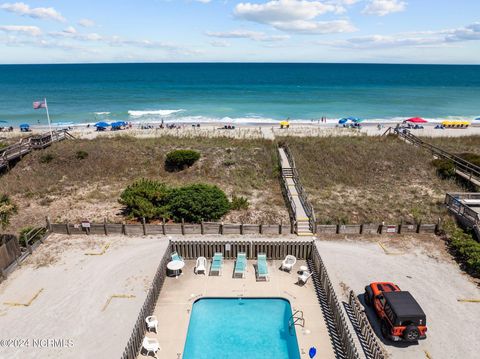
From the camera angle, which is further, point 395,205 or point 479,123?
point 479,123

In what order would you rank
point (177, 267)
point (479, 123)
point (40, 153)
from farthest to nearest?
point (479, 123) < point (40, 153) < point (177, 267)

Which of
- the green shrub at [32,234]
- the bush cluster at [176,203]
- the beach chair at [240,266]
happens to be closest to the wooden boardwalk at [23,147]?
the green shrub at [32,234]

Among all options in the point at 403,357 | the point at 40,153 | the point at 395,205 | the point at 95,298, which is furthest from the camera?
the point at 40,153

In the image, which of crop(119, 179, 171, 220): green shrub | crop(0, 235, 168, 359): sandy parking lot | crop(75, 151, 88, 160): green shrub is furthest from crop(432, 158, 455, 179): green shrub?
crop(75, 151, 88, 160): green shrub

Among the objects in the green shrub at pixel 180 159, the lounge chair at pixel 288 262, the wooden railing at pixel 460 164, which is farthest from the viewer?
the green shrub at pixel 180 159

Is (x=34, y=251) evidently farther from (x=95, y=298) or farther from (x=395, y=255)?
(x=395, y=255)

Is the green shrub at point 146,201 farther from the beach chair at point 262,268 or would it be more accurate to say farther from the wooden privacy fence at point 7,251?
the beach chair at point 262,268

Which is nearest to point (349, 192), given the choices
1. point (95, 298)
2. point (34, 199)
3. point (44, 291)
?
point (95, 298)

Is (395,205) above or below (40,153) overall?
below
